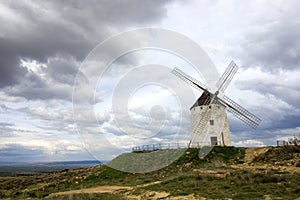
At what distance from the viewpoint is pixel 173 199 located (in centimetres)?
1711

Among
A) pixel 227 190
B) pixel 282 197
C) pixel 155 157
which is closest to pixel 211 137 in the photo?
pixel 155 157

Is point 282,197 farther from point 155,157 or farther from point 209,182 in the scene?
point 155,157

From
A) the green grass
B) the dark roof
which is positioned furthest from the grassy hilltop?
the dark roof

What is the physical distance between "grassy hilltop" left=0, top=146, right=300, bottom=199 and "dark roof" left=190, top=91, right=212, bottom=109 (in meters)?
6.68

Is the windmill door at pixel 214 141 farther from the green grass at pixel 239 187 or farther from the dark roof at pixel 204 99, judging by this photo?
the green grass at pixel 239 187

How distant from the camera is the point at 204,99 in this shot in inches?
1628

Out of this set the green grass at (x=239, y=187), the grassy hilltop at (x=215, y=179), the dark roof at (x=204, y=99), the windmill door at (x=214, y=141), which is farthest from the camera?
the dark roof at (x=204, y=99)

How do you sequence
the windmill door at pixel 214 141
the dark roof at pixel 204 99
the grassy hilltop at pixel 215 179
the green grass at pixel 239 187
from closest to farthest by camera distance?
the green grass at pixel 239 187 → the grassy hilltop at pixel 215 179 → the windmill door at pixel 214 141 → the dark roof at pixel 204 99

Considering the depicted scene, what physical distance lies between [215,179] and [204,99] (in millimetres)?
20192

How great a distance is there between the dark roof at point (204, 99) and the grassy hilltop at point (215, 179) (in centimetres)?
668

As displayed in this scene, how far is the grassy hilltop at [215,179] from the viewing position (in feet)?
56.4

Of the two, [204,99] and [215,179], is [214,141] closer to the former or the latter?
[204,99]

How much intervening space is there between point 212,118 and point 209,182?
19.7 meters

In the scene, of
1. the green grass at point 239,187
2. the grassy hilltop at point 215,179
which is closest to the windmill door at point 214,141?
the grassy hilltop at point 215,179
